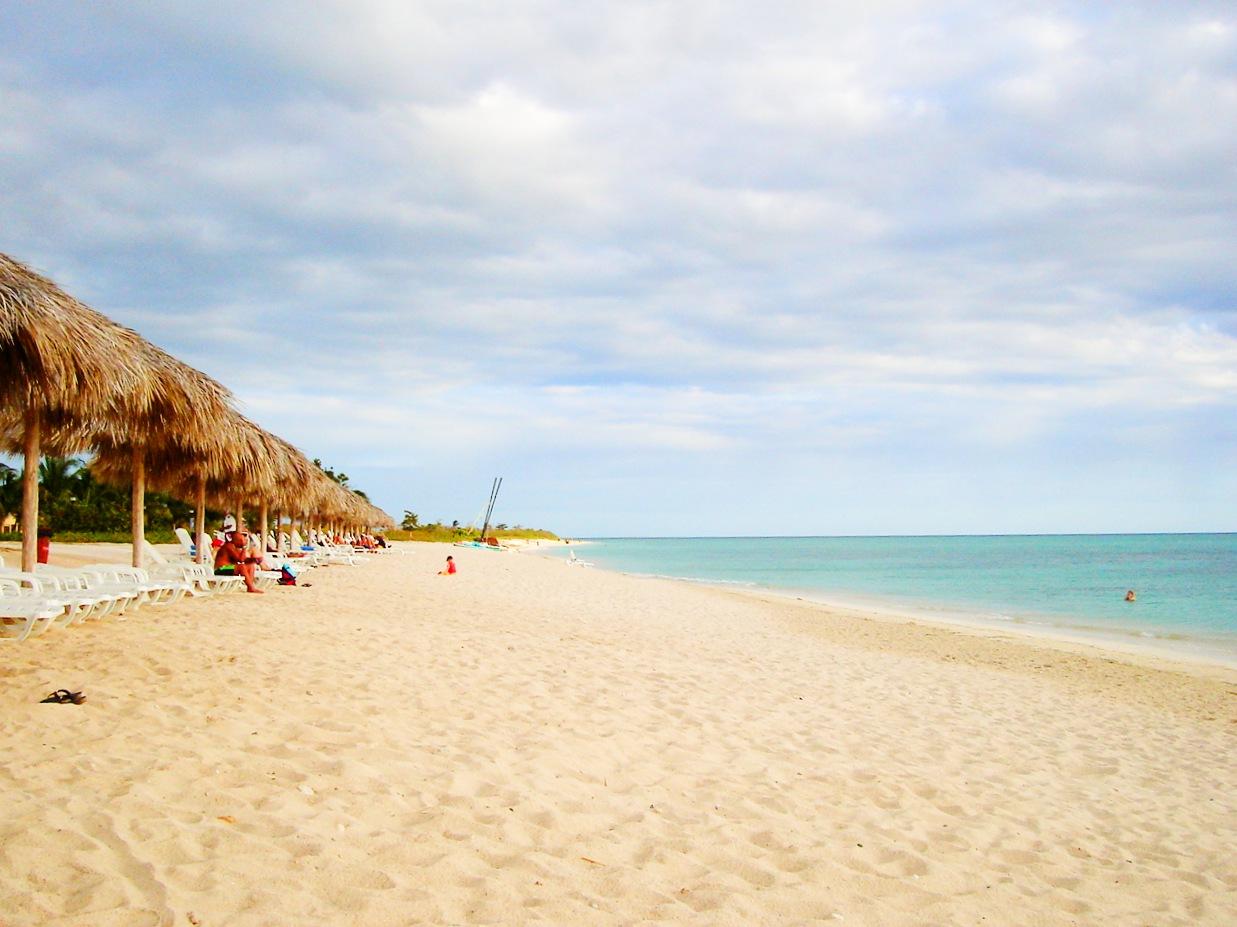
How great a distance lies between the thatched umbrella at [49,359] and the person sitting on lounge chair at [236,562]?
11.1 ft

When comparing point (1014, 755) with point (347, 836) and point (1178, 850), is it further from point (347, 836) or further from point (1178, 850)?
point (347, 836)

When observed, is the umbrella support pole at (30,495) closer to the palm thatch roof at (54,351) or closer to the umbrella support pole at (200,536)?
the palm thatch roof at (54,351)

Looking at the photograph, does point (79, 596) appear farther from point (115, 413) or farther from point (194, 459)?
point (194, 459)

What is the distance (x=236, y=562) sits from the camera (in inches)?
452

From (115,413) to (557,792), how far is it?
270 inches

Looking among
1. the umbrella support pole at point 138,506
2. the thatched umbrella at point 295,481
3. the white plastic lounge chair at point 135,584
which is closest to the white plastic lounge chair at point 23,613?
the white plastic lounge chair at point 135,584

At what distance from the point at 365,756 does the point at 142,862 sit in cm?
135

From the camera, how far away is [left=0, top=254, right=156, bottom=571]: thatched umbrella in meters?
5.70

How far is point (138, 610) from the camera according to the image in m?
8.61

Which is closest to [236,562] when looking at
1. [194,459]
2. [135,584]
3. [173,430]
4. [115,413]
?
[194,459]

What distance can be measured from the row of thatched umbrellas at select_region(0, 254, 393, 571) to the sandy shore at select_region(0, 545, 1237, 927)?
1.87 meters

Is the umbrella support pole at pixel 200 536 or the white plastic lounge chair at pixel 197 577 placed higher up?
the umbrella support pole at pixel 200 536

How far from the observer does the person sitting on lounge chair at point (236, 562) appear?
11.3m

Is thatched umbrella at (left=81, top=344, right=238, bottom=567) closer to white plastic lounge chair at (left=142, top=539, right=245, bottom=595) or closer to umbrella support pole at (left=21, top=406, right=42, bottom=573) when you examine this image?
white plastic lounge chair at (left=142, top=539, right=245, bottom=595)
